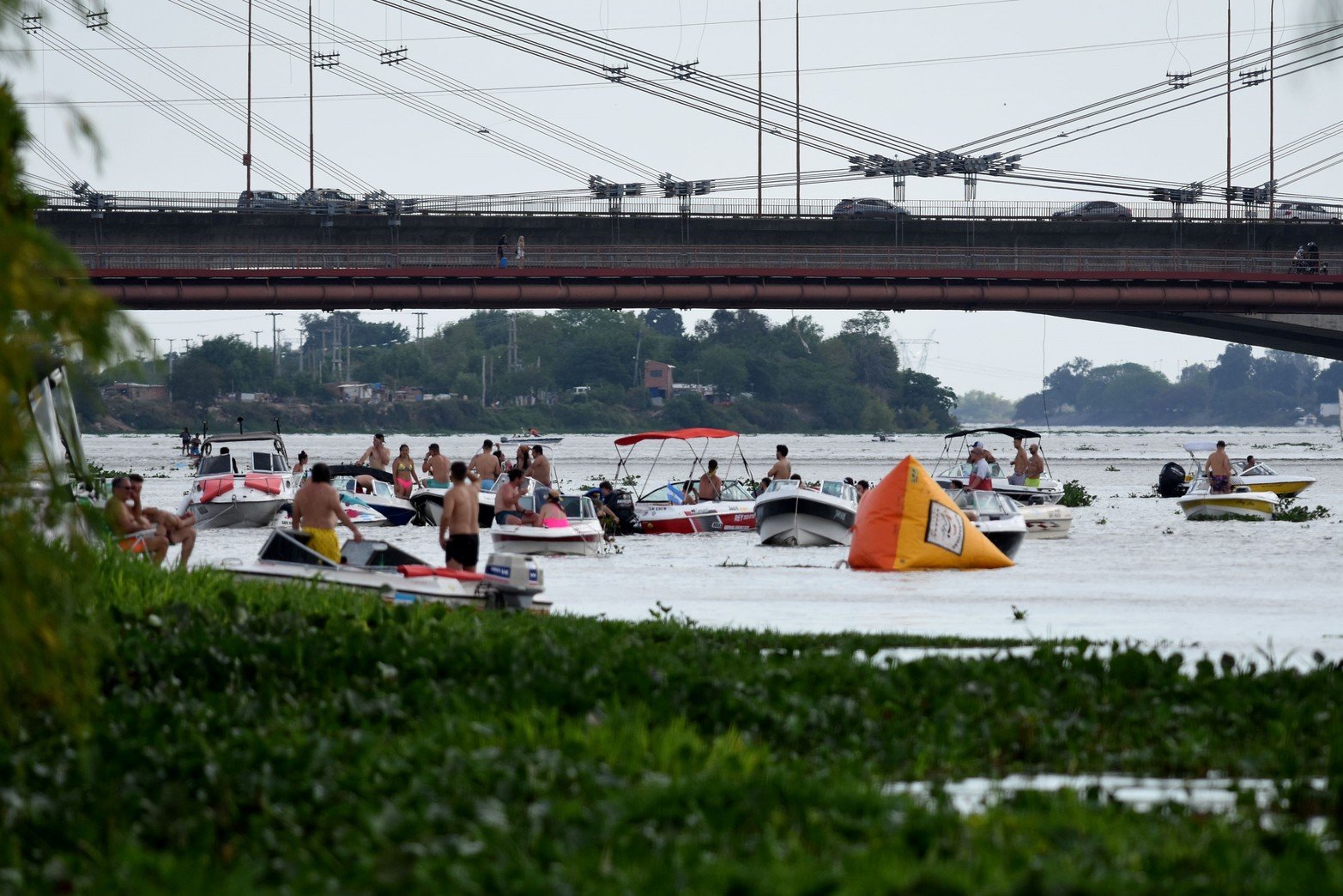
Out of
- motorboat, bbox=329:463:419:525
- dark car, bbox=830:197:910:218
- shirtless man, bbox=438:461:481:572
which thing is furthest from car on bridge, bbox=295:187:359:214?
shirtless man, bbox=438:461:481:572

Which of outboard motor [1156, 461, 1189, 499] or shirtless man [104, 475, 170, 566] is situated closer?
shirtless man [104, 475, 170, 566]

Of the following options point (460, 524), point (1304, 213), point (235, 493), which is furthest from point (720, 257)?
point (460, 524)

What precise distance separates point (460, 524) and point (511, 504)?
32.4 ft

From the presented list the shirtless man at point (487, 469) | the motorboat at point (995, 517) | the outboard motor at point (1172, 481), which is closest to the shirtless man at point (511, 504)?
the shirtless man at point (487, 469)

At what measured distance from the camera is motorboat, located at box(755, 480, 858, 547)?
1218 inches

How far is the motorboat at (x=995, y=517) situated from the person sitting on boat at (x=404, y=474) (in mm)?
16785

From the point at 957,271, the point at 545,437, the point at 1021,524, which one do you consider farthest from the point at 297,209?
the point at 545,437

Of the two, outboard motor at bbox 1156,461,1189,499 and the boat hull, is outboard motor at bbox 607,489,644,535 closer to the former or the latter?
the boat hull

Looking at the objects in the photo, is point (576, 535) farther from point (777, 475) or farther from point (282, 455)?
point (282, 455)

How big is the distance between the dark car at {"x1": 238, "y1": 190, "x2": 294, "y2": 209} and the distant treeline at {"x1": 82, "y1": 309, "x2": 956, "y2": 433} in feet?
278

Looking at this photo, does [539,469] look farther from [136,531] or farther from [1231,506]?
[1231,506]

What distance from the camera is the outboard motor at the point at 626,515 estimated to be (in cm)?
3478

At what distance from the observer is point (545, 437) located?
15138 centimetres

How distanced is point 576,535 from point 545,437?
123261mm
